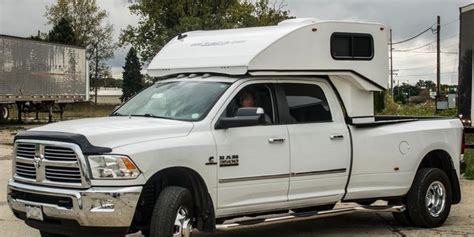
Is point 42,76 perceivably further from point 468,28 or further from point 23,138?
point 23,138

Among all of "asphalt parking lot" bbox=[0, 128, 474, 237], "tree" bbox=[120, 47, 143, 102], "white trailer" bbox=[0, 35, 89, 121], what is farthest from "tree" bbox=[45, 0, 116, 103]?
"asphalt parking lot" bbox=[0, 128, 474, 237]

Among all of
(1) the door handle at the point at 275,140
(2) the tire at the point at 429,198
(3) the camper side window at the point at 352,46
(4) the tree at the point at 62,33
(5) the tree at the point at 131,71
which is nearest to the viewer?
(1) the door handle at the point at 275,140

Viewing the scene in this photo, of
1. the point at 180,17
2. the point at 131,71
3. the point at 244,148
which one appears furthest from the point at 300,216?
the point at 131,71

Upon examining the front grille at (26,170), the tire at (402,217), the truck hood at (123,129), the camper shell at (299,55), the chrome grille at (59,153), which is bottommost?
the tire at (402,217)

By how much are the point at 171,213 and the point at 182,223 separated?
0.23 metres

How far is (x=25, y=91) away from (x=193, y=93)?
88.8 ft

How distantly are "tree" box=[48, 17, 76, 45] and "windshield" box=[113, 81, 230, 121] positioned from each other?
6435cm

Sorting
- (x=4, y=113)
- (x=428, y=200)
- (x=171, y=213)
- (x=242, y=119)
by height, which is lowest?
(x=428, y=200)

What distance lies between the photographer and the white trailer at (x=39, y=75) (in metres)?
30.7

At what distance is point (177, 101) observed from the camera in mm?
6898

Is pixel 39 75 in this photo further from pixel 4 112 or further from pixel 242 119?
pixel 242 119

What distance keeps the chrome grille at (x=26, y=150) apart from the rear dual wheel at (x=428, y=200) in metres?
→ 4.67

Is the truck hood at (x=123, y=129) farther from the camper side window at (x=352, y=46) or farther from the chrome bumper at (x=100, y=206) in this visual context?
the camper side window at (x=352, y=46)

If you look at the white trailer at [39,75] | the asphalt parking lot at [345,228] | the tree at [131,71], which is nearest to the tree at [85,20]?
the tree at [131,71]
